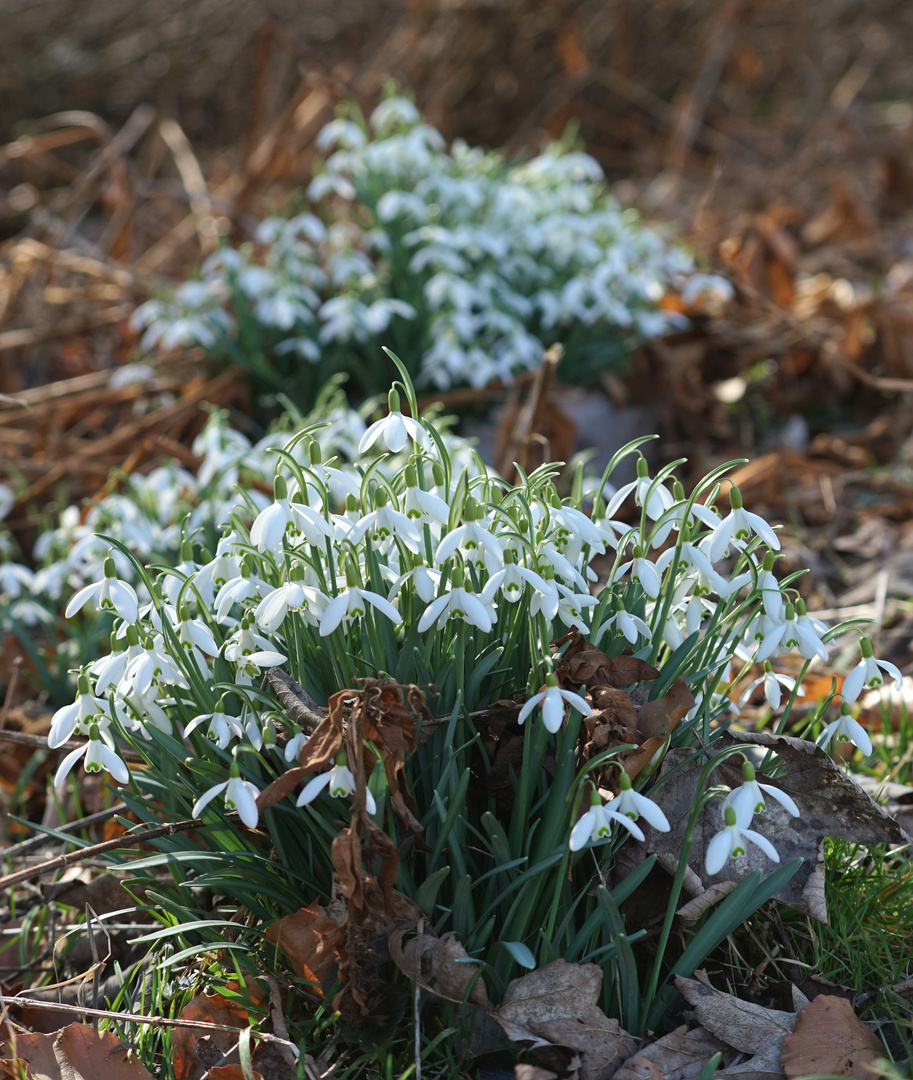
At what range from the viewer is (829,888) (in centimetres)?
143

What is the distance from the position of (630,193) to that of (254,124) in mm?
2841

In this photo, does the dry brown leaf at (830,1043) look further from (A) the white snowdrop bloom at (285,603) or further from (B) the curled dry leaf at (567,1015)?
(A) the white snowdrop bloom at (285,603)

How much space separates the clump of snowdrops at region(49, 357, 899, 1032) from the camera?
1203 mm

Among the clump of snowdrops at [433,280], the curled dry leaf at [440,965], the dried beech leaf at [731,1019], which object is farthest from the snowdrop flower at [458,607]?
the clump of snowdrops at [433,280]

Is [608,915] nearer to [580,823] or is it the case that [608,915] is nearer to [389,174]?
[580,823]

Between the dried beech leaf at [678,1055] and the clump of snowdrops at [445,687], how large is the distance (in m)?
0.05

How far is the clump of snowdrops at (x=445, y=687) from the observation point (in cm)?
120

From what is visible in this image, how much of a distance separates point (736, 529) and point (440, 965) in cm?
65

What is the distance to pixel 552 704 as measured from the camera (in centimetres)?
114

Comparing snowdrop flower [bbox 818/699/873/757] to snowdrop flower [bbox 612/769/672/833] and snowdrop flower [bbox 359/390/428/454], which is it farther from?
snowdrop flower [bbox 359/390/428/454]

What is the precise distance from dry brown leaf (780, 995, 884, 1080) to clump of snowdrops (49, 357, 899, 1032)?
0.16 metres

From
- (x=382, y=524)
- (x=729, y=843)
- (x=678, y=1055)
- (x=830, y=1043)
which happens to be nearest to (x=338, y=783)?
(x=382, y=524)

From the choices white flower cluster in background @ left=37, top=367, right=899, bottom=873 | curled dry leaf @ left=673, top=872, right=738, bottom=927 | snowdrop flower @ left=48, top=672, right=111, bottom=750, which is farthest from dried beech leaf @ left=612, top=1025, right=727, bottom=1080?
snowdrop flower @ left=48, top=672, right=111, bottom=750

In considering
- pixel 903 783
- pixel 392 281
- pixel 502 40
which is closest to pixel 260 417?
pixel 392 281
